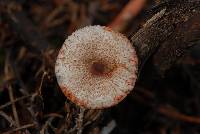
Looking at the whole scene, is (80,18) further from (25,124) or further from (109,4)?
(25,124)

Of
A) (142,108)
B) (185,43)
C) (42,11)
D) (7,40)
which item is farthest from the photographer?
(42,11)

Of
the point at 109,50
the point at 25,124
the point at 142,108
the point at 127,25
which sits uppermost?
the point at 109,50

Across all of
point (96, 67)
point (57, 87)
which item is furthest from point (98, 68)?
point (57, 87)

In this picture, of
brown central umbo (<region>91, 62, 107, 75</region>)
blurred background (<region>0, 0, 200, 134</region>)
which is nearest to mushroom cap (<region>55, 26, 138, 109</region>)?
brown central umbo (<region>91, 62, 107, 75</region>)

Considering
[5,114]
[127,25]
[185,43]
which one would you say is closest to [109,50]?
[185,43]

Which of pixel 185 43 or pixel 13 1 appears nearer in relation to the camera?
pixel 185 43

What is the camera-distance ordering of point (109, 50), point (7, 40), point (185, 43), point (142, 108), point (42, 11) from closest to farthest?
point (109, 50)
point (185, 43)
point (142, 108)
point (7, 40)
point (42, 11)

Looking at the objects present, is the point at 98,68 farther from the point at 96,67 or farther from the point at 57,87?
the point at 57,87
